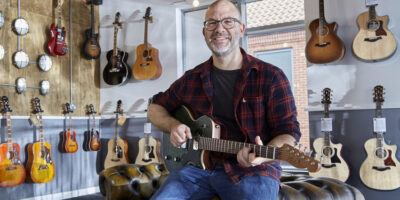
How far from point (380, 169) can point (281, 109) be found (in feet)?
7.12

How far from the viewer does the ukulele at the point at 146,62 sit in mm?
5039

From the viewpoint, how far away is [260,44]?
15.6 ft

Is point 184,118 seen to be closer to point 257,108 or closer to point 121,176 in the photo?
point 257,108

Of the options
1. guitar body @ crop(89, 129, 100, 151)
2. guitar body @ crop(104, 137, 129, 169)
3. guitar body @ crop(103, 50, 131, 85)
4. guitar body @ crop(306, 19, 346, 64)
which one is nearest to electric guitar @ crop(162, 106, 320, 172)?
guitar body @ crop(306, 19, 346, 64)

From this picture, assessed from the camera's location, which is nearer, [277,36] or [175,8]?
[277,36]

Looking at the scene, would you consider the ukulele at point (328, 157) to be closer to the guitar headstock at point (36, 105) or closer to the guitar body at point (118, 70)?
the guitar body at point (118, 70)

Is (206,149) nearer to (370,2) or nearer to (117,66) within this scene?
(370,2)

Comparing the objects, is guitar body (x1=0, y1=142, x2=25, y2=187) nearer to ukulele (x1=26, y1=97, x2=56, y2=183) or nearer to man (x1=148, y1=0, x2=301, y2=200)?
ukulele (x1=26, y1=97, x2=56, y2=183)

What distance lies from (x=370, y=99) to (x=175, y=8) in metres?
2.82

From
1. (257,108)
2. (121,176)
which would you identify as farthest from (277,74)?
(121,176)

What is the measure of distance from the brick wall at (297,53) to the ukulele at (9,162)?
9.96ft

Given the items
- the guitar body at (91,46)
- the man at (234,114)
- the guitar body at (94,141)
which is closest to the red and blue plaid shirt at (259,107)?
the man at (234,114)

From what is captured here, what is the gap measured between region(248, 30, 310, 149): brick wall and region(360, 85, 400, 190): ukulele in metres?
0.88

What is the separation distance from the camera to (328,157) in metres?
3.72
